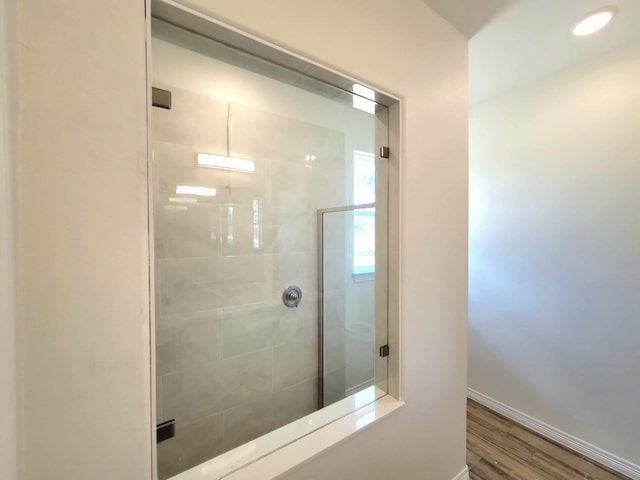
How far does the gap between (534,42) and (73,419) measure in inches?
101

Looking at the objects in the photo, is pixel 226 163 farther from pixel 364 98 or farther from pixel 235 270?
pixel 364 98

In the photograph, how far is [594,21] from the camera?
4.68 ft

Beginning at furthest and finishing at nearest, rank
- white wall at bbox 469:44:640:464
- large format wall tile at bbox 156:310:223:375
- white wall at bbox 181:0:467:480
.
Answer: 1. white wall at bbox 469:44:640:464
2. large format wall tile at bbox 156:310:223:375
3. white wall at bbox 181:0:467:480

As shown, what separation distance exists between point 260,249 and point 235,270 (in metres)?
0.20

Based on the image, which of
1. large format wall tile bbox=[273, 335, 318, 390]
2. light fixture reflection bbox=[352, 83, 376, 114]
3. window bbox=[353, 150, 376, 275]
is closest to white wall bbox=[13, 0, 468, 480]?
light fixture reflection bbox=[352, 83, 376, 114]

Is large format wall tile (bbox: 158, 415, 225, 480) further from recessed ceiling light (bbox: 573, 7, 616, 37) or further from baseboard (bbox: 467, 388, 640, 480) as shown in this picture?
recessed ceiling light (bbox: 573, 7, 616, 37)

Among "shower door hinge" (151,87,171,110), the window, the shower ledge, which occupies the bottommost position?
the shower ledge

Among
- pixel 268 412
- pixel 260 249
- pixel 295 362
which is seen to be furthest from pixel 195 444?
pixel 260 249

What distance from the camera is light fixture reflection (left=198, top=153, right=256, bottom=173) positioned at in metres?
1.53

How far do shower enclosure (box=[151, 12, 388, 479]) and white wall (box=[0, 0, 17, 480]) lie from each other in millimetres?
624

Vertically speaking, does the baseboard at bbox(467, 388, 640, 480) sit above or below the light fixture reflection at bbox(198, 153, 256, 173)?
below

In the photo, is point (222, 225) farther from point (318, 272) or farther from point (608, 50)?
point (608, 50)

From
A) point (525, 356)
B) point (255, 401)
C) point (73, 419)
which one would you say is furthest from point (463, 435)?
point (73, 419)

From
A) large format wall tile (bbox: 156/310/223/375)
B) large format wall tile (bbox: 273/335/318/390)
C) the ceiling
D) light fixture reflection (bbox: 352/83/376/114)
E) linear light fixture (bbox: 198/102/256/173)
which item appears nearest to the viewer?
light fixture reflection (bbox: 352/83/376/114)
